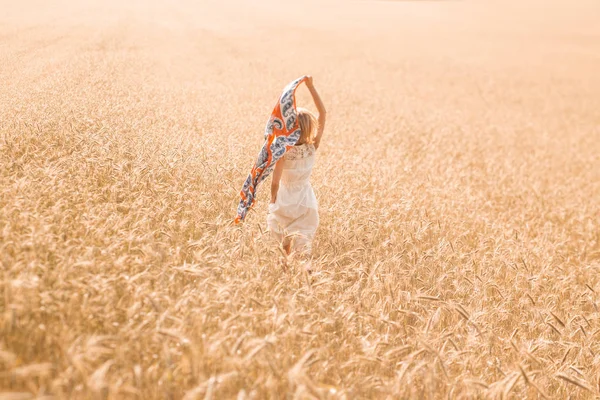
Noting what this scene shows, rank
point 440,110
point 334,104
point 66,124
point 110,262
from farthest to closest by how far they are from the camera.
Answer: point 440,110
point 334,104
point 66,124
point 110,262

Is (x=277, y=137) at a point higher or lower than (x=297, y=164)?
higher

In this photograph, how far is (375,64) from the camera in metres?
22.7

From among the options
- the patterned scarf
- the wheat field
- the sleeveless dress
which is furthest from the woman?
the wheat field

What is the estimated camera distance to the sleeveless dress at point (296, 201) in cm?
394

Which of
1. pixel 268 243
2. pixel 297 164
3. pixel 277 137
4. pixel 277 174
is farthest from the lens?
pixel 297 164

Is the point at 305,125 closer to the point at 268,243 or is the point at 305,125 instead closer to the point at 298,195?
the point at 298,195

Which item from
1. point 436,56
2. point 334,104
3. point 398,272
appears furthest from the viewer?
point 436,56

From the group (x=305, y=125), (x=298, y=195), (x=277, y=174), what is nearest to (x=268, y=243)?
(x=277, y=174)

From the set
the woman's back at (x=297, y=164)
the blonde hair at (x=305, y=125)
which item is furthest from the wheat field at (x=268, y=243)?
the blonde hair at (x=305, y=125)

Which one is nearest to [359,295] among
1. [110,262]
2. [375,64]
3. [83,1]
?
[110,262]

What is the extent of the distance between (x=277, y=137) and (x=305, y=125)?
284mm

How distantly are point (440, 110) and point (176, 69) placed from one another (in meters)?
9.51

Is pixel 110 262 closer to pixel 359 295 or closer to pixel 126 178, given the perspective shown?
pixel 126 178

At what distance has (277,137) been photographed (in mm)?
3643
